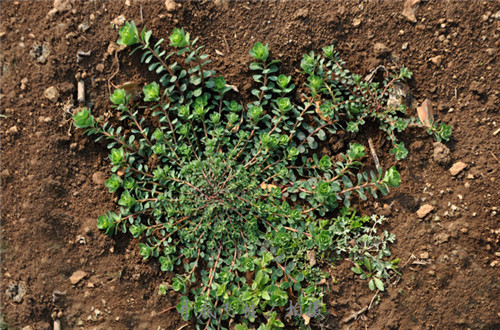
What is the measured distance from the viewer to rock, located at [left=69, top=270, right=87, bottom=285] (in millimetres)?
3836

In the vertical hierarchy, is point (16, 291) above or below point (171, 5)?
below

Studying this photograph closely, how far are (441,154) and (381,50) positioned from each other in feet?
3.94

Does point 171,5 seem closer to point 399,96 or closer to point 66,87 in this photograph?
point 66,87

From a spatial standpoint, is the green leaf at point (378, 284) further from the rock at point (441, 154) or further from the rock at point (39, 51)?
the rock at point (39, 51)

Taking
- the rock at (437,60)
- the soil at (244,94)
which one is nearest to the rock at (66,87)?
the soil at (244,94)

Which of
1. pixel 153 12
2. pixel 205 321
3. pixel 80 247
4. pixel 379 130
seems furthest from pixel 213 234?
pixel 153 12

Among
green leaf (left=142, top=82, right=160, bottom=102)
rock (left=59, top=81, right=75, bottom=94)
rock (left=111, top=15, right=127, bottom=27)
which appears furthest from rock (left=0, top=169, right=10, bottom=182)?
rock (left=111, top=15, right=127, bottom=27)

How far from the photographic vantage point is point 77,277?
3.84 metres

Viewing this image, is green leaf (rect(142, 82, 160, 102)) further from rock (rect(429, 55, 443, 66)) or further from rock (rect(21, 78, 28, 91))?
rock (rect(429, 55, 443, 66))

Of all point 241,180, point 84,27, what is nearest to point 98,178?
point 241,180

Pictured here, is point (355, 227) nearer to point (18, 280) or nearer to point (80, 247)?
point (80, 247)

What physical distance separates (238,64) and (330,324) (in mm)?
2750

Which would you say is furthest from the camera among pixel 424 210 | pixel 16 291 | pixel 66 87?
pixel 66 87

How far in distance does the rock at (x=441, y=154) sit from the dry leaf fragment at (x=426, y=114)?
227mm
